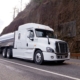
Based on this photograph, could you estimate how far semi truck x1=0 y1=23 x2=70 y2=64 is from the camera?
10.5 meters

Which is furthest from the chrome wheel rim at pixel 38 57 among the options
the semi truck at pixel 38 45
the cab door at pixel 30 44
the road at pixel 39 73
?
the road at pixel 39 73

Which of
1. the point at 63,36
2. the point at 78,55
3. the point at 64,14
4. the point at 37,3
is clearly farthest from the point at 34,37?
the point at 37,3

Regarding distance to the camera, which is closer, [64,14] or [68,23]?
[68,23]

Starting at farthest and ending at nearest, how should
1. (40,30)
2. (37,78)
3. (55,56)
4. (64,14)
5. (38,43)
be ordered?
(64,14), (40,30), (38,43), (55,56), (37,78)

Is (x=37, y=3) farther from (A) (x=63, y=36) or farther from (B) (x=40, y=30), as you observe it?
(B) (x=40, y=30)

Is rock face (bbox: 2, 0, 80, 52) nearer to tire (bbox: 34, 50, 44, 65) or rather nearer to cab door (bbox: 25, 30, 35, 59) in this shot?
cab door (bbox: 25, 30, 35, 59)

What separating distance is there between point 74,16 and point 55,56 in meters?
14.2

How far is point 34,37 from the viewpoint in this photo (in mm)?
11672

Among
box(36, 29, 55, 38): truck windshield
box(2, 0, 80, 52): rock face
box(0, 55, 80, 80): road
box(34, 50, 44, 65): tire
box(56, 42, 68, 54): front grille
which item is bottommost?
box(0, 55, 80, 80): road

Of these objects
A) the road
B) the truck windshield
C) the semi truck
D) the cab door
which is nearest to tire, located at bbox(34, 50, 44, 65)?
the semi truck

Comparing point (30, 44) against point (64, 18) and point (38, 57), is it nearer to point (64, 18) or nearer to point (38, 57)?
point (38, 57)

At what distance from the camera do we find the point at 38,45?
11102 millimetres

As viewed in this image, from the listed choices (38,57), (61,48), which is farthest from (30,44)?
(61,48)

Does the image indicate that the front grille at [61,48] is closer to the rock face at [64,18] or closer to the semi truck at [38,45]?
the semi truck at [38,45]
